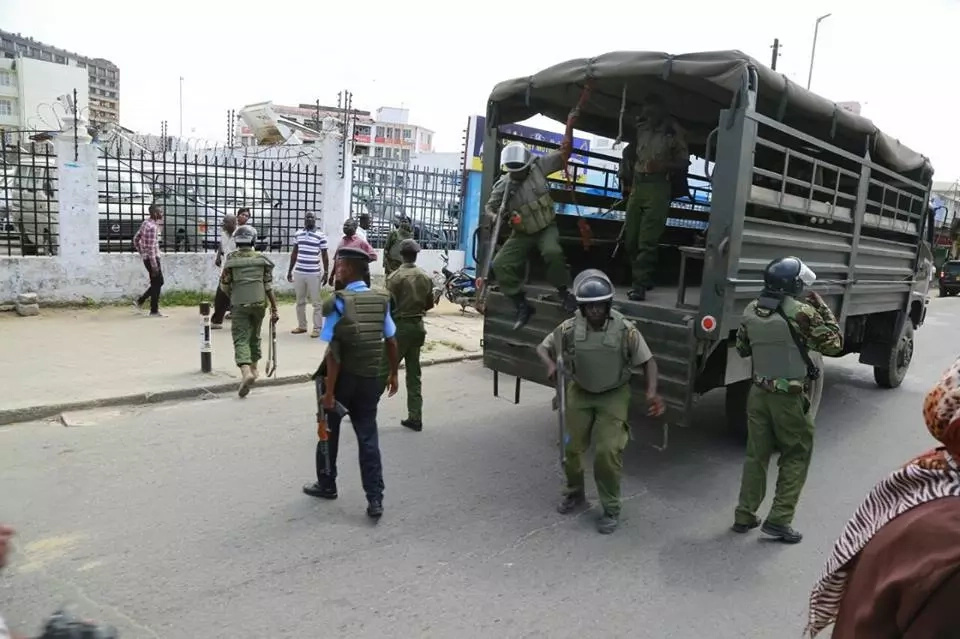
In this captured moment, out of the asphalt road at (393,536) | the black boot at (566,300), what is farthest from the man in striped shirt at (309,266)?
the black boot at (566,300)

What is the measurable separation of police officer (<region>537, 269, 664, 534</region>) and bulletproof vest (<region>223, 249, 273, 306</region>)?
337 cm

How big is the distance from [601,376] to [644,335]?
2.65 feet

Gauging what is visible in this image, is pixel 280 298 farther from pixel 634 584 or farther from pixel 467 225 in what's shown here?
pixel 634 584

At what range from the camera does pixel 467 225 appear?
548 inches

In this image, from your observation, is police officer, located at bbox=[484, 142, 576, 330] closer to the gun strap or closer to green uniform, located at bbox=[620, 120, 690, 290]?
green uniform, located at bbox=[620, 120, 690, 290]

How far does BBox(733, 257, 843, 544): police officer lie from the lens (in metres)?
3.82

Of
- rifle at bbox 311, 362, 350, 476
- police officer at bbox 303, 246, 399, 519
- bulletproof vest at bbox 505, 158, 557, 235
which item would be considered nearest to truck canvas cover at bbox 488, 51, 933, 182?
bulletproof vest at bbox 505, 158, 557, 235

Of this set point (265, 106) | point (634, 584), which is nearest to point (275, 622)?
point (634, 584)

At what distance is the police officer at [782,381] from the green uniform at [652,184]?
136cm

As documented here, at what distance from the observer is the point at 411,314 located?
18.6ft

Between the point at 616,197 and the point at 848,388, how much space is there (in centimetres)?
366

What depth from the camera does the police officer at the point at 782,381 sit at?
382 cm

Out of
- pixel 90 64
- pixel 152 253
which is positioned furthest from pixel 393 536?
pixel 90 64

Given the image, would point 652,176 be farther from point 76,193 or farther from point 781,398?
point 76,193
